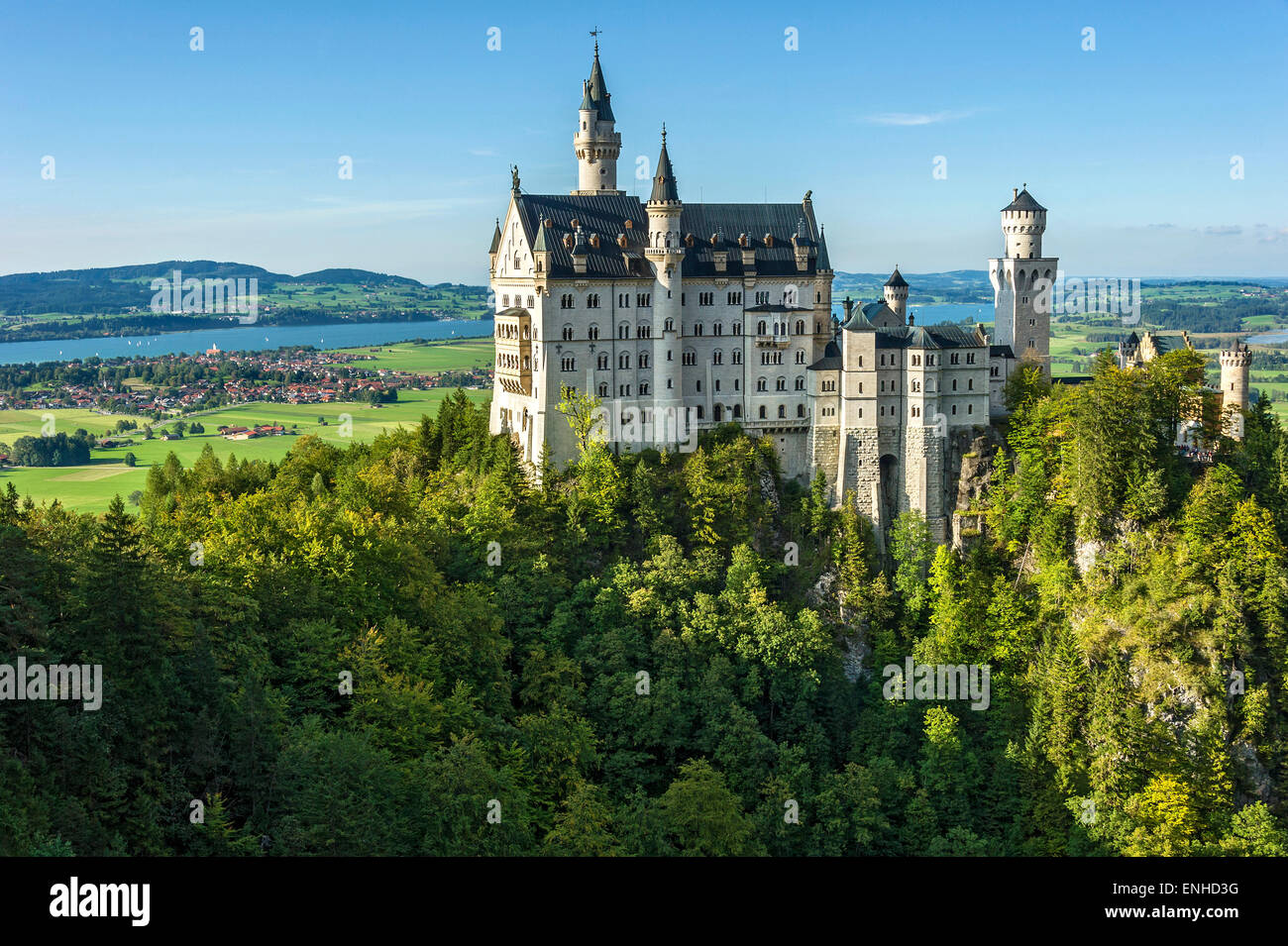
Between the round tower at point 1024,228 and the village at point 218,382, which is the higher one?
the round tower at point 1024,228

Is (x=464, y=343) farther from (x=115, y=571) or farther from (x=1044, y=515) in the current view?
(x=115, y=571)

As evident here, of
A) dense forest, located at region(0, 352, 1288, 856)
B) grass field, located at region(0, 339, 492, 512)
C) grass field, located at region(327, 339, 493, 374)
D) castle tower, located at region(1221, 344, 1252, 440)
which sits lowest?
dense forest, located at region(0, 352, 1288, 856)

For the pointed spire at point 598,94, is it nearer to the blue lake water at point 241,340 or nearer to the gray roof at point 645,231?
the gray roof at point 645,231

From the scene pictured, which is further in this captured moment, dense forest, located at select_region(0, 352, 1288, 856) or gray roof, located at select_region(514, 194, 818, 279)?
gray roof, located at select_region(514, 194, 818, 279)

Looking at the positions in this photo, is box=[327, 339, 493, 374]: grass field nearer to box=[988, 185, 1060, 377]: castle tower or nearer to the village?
the village

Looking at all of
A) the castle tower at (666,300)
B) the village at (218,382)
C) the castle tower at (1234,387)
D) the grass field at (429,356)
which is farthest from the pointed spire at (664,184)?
the grass field at (429,356)

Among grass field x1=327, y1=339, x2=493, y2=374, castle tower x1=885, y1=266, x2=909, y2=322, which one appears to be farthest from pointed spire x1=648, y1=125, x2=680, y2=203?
grass field x1=327, y1=339, x2=493, y2=374
